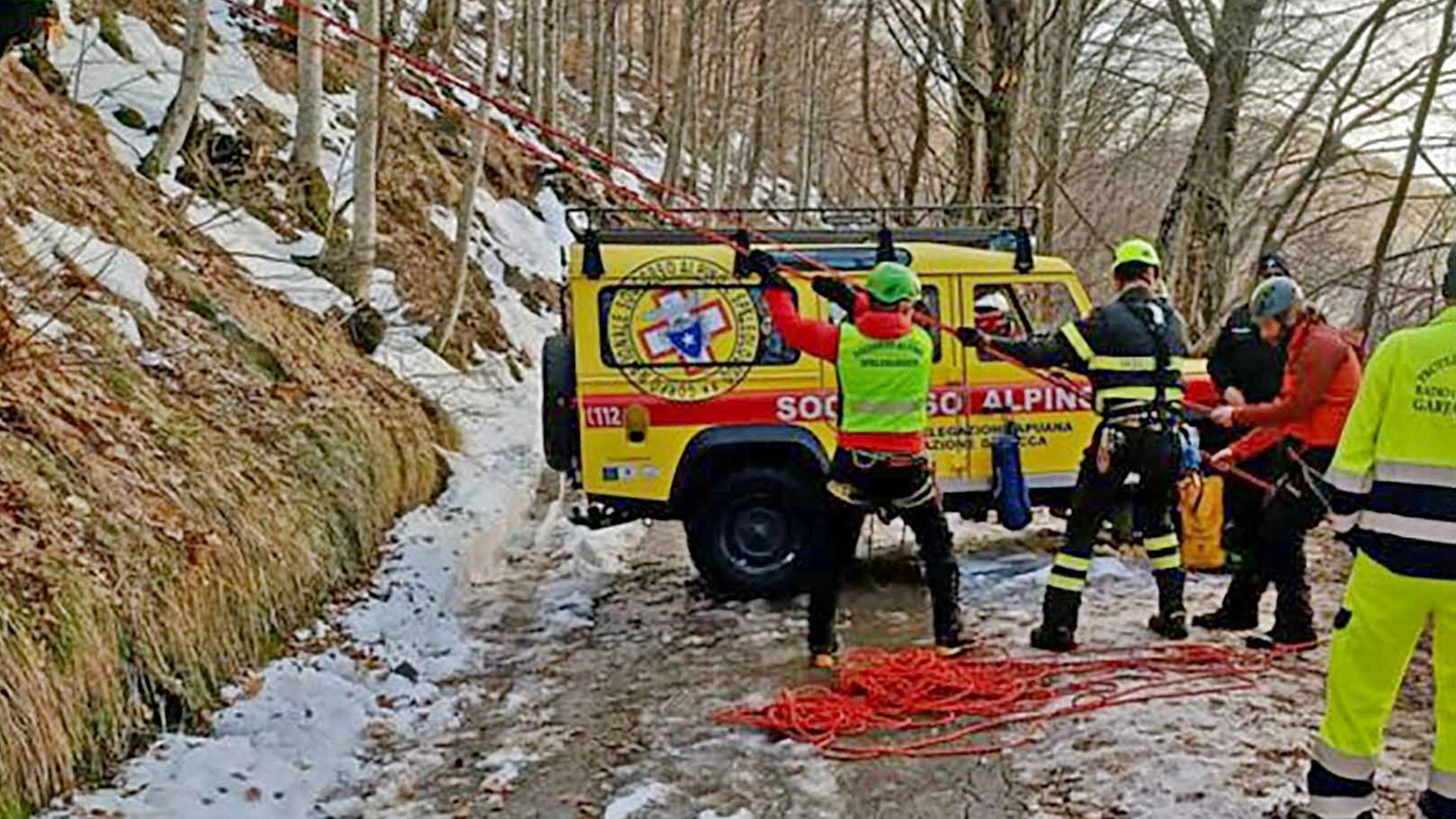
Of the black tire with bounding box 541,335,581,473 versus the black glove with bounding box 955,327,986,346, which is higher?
the black glove with bounding box 955,327,986,346

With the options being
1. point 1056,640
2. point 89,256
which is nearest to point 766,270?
point 1056,640

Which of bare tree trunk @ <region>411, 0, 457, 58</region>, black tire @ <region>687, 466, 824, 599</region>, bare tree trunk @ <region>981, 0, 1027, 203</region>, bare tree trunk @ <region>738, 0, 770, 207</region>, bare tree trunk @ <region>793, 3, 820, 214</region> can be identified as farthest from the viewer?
bare tree trunk @ <region>793, 3, 820, 214</region>

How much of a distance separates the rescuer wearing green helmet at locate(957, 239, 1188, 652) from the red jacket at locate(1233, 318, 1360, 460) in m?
0.51

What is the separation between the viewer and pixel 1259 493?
7.70 meters

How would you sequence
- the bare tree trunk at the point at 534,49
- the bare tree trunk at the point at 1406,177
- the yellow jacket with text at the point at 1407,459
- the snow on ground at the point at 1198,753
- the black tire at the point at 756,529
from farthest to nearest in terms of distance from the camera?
the bare tree trunk at the point at 534,49
the bare tree trunk at the point at 1406,177
the black tire at the point at 756,529
the snow on ground at the point at 1198,753
the yellow jacket with text at the point at 1407,459

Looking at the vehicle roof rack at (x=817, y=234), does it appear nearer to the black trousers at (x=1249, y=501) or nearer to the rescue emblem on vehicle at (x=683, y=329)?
the rescue emblem on vehicle at (x=683, y=329)

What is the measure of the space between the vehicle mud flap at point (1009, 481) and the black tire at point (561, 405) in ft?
8.90

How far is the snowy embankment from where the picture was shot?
199 inches

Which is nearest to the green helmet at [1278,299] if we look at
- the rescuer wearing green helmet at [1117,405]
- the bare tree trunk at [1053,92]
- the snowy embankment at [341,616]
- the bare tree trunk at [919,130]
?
the rescuer wearing green helmet at [1117,405]

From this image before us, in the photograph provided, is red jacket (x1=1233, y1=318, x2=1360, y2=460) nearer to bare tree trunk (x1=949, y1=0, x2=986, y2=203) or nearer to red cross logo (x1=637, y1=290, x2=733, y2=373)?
red cross logo (x1=637, y1=290, x2=733, y2=373)

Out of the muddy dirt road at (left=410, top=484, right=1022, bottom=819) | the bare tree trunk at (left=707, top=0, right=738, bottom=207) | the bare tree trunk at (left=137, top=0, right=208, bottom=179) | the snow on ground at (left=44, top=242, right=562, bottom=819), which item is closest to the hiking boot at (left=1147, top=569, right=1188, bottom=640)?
the muddy dirt road at (left=410, top=484, right=1022, bottom=819)

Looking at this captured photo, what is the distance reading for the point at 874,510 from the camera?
6836 mm

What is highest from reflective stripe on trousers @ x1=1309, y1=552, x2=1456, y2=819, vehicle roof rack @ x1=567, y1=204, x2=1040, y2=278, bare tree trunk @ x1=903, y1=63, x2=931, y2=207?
bare tree trunk @ x1=903, y1=63, x2=931, y2=207

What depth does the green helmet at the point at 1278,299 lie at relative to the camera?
707 cm
